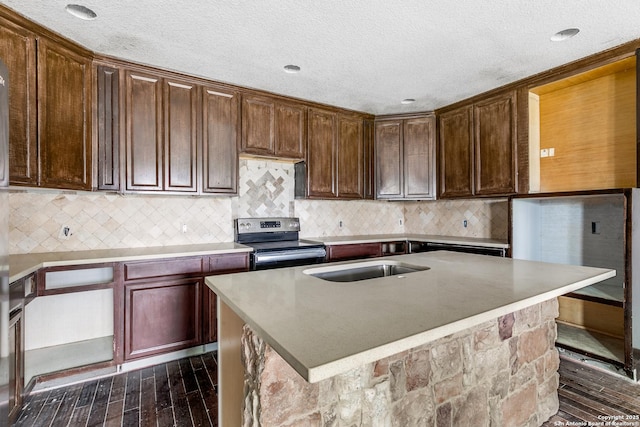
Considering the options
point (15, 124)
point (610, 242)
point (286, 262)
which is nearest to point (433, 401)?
point (286, 262)

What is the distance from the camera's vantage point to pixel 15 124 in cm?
196

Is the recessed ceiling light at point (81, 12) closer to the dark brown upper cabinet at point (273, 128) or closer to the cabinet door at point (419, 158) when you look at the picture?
the dark brown upper cabinet at point (273, 128)

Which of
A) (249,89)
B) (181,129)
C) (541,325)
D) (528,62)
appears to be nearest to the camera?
(541,325)

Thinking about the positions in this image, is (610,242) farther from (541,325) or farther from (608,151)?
(541,325)

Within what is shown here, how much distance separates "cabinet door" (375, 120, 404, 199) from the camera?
3.99 m

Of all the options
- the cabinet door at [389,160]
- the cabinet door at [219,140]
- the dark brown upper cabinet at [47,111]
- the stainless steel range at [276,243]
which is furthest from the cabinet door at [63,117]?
the cabinet door at [389,160]

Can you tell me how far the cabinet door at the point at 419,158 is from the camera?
3.89 meters

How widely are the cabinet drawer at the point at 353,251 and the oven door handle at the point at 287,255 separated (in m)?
0.16

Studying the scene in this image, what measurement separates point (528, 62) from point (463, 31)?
0.90 metres

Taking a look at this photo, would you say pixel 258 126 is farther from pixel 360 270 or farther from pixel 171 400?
pixel 171 400

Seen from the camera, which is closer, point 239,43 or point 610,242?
point 239,43

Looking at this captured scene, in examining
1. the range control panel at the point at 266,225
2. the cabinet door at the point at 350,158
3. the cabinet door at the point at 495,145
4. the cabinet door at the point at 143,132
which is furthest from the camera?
the cabinet door at the point at 350,158

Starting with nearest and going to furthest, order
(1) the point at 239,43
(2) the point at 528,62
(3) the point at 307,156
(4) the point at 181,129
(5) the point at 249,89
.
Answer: (1) the point at 239,43 < (2) the point at 528,62 < (4) the point at 181,129 < (5) the point at 249,89 < (3) the point at 307,156

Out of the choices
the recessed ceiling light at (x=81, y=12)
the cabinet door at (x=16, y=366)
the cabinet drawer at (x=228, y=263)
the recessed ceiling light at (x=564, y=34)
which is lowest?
the cabinet door at (x=16, y=366)
